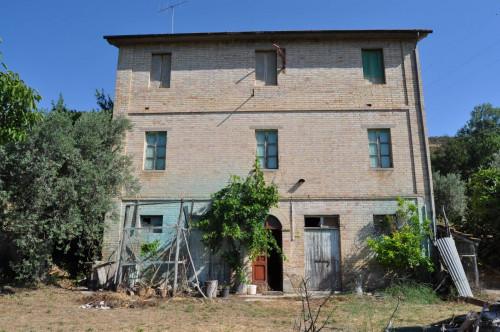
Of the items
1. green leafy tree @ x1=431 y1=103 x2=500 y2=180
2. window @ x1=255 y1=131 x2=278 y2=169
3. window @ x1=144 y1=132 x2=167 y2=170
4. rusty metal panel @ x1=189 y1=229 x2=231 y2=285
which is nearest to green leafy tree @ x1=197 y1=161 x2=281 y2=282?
rusty metal panel @ x1=189 y1=229 x2=231 y2=285

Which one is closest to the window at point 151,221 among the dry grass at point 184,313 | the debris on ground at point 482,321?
the dry grass at point 184,313

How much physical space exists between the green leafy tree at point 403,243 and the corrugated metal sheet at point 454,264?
A: 509mm

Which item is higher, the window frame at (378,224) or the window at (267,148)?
the window at (267,148)

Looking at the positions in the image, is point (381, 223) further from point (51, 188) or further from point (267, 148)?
point (51, 188)

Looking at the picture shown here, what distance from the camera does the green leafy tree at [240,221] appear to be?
37.8 ft

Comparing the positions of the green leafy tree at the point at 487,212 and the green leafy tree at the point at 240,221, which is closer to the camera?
A: the green leafy tree at the point at 240,221

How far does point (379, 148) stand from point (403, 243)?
345 cm

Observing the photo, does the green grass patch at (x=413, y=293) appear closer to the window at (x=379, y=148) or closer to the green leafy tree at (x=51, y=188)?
the window at (x=379, y=148)

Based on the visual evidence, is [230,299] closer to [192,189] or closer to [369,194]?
[192,189]

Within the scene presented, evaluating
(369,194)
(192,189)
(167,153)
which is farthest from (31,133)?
(369,194)

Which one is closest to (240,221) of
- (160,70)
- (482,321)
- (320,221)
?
(320,221)

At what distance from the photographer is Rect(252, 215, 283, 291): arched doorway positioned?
1216 cm

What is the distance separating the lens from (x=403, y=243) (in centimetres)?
1144

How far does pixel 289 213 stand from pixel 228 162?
2786 millimetres
